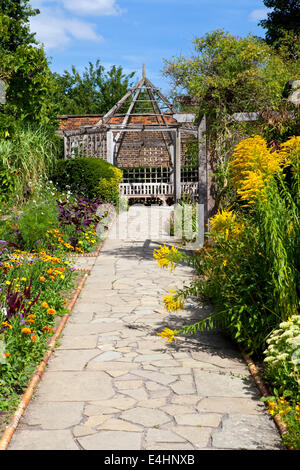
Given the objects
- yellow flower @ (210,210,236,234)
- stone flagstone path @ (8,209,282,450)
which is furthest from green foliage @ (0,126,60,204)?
yellow flower @ (210,210,236,234)

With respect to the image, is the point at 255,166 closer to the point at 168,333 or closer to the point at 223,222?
the point at 223,222

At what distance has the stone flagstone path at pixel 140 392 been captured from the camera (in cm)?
332

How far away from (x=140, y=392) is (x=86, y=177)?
11875 mm

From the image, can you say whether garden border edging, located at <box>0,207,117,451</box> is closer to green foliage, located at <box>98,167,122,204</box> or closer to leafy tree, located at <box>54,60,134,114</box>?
green foliage, located at <box>98,167,122,204</box>

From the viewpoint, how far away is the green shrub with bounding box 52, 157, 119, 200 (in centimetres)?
1523

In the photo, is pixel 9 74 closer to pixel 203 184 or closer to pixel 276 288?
pixel 203 184

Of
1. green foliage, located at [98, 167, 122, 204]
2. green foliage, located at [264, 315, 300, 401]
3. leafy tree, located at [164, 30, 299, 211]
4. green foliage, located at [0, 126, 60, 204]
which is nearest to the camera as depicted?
green foliage, located at [264, 315, 300, 401]

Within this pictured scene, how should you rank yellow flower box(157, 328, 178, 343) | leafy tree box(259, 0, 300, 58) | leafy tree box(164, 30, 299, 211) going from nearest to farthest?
1. yellow flower box(157, 328, 178, 343)
2. leafy tree box(164, 30, 299, 211)
3. leafy tree box(259, 0, 300, 58)

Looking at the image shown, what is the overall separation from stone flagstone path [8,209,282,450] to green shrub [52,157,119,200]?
905cm

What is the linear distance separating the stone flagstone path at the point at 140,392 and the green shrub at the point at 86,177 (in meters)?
9.05

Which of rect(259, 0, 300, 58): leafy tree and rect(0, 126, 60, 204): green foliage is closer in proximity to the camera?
rect(0, 126, 60, 204): green foliage

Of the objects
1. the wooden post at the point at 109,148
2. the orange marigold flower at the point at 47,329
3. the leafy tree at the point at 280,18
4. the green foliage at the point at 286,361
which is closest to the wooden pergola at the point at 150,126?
the wooden post at the point at 109,148

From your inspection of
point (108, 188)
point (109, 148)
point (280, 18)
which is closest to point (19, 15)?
point (109, 148)

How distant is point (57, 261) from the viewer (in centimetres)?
650
